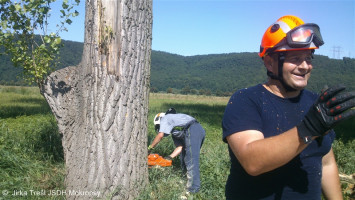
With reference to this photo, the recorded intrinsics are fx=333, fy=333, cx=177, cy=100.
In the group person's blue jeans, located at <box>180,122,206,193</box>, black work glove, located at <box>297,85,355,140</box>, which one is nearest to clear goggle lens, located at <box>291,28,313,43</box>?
black work glove, located at <box>297,85,355,140</box>

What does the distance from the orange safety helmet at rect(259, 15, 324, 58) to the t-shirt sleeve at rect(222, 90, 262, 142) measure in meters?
0.36

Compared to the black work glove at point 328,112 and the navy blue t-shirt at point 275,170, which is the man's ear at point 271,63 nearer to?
the navy blue t-shirt at point 275,170

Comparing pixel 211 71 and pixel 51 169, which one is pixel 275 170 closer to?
pixel 51 169

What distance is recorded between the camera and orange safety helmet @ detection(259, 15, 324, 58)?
198cm

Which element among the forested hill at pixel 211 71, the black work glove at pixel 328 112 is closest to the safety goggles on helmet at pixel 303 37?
the black work glove at pixel 328 112

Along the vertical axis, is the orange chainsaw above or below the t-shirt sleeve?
below

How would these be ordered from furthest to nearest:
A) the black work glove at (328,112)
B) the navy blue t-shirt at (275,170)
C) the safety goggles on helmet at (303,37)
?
the safety goggles on helmet at (303,37), the navy blue t-shirt at (275,170), the black work glove at (328,112)

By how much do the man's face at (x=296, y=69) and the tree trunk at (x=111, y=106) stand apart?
1.95 metres

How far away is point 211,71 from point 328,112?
100 m

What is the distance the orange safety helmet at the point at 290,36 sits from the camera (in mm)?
1976

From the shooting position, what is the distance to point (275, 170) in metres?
1.92

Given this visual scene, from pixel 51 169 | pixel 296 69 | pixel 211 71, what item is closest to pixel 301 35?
pixel 296 69

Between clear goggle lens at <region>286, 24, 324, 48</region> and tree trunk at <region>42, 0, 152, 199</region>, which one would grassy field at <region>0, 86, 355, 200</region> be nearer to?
tree trunk at <region>42, 0, 152, 199</region>

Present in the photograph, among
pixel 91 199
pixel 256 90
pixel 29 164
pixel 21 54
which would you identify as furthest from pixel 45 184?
pixel 256 90
